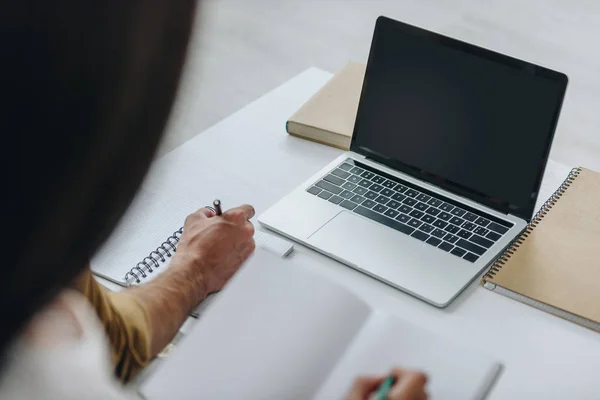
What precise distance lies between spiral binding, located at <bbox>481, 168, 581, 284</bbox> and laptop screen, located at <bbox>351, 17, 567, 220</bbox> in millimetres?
29

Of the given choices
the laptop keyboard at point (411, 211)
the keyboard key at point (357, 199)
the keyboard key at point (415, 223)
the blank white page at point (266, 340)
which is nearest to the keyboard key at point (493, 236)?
the laptop keyboard at point (411, 211)

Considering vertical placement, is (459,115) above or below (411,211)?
above

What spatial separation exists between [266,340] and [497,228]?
0.49 m

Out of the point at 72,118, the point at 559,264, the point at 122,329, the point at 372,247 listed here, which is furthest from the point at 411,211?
the point at 72,118

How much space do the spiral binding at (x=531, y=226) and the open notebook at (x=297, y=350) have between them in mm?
245

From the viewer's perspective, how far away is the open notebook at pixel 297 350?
913 mm

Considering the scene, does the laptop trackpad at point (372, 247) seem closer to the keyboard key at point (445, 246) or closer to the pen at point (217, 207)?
the keyboard key at point (445, 246)

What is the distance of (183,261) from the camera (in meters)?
1.15

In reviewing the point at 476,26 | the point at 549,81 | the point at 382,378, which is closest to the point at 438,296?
the point at 382,378

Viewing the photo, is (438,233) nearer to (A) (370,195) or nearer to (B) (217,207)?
(A) (370,195)

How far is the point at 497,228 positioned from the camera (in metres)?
1.25

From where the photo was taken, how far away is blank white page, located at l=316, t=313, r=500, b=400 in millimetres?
918

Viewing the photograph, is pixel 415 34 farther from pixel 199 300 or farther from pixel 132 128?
pixel 132 128

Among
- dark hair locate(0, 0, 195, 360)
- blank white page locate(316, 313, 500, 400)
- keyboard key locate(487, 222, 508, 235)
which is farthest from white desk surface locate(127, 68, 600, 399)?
dark hair locate(0, 0, 195, 360)
